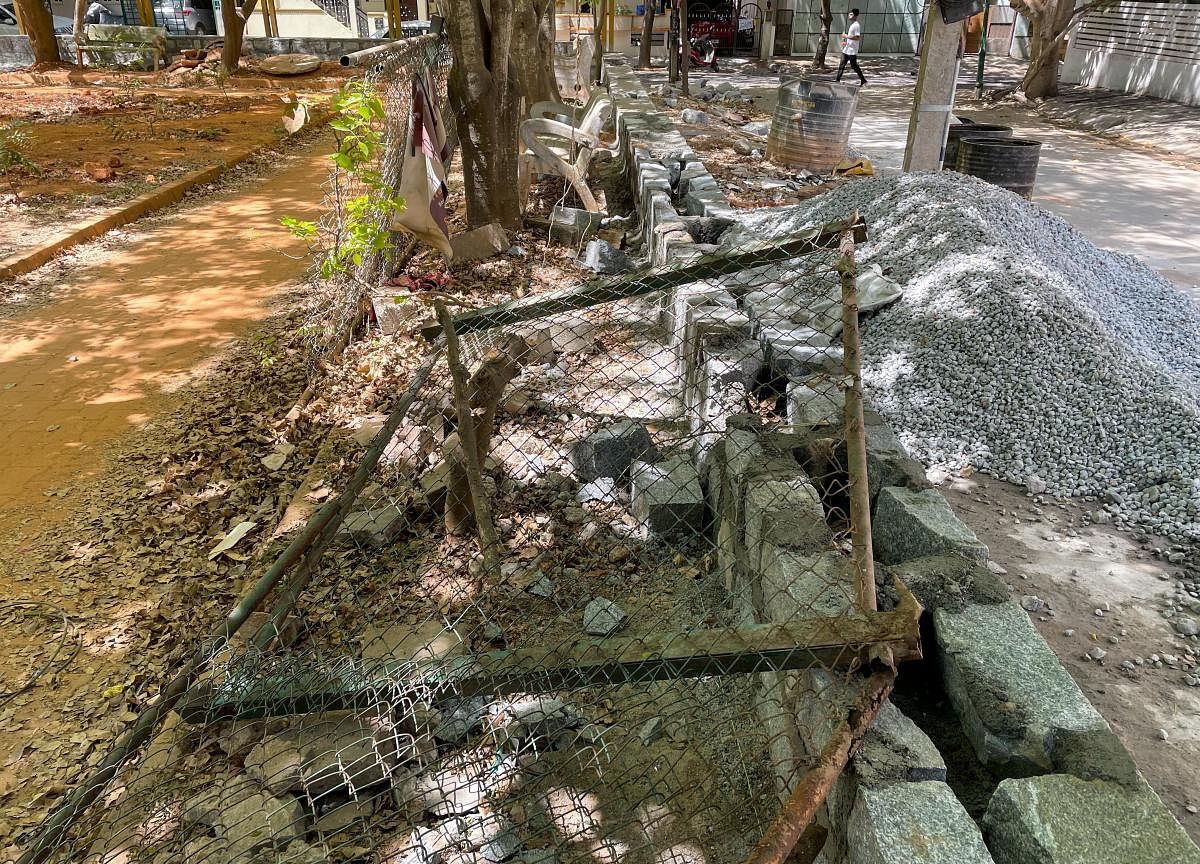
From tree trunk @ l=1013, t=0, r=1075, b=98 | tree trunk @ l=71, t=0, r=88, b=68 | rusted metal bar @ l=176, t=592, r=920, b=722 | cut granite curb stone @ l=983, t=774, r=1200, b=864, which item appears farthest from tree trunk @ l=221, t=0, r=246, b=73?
cut granite curb stone @ l=983, t=774, r=1200, b=864

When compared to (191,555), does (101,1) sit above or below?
above

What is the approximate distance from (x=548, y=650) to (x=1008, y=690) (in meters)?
1.07

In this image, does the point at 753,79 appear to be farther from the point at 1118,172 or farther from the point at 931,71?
the point at 931,71

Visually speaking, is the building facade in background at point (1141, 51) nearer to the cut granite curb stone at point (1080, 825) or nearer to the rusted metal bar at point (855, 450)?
the rusted metal bar at point (855, 450)

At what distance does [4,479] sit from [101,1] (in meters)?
23.5

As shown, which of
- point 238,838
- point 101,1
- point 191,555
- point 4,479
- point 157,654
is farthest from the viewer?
point 101,1

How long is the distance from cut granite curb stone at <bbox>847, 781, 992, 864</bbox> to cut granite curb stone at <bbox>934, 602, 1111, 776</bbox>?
34cm

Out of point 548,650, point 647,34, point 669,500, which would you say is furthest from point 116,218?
point 647,34

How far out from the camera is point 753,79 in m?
17.7

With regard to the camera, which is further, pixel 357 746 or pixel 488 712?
pixel 488 712

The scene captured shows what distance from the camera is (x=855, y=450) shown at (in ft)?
6.72

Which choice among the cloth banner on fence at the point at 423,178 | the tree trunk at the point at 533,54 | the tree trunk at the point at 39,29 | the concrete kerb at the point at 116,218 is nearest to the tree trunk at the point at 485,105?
the cloth banner on fence at the point at 423,178

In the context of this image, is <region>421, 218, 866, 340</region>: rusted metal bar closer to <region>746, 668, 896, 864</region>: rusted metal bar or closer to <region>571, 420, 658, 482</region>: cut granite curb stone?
<region>571, 420, 658, 482</region>: cut granite curb stone

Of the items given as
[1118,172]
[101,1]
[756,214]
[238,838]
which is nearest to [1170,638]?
[238,838]
